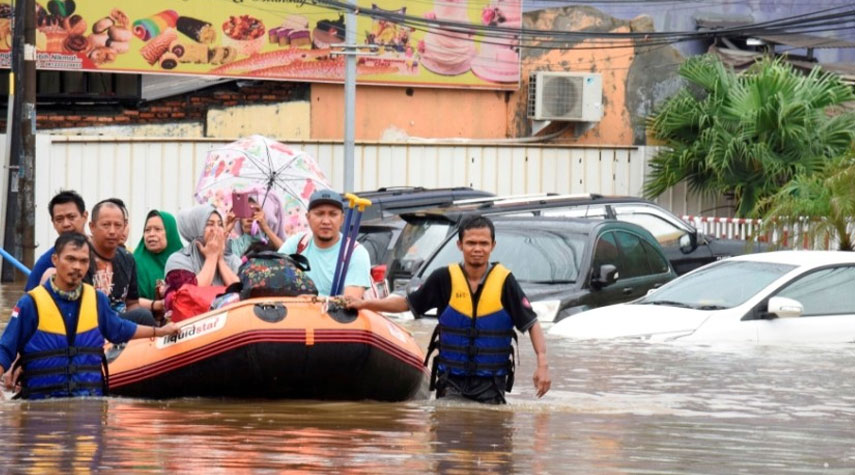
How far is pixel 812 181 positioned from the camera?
20.9 m

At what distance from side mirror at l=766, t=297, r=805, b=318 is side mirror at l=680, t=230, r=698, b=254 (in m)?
5.44

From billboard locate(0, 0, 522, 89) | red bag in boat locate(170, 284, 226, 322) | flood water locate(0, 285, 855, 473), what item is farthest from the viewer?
billboard locate(0, 0, 522, 89)

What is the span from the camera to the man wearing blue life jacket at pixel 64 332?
9.39m

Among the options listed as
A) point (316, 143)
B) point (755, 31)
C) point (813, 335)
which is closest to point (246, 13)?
point (316, 143)

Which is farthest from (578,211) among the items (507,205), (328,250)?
(328,250)

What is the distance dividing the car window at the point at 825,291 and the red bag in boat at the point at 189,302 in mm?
5553

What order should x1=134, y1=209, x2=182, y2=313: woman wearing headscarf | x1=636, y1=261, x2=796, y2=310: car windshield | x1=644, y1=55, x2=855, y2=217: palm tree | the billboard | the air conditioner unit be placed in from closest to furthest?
x1=134, y1=209, x2=182, y2=313: woman wearing headscarf
x1=636, y1=261, x2=796, y2=310: car windshield
the billboard
x1=644, y1=55, x2=855, y2=217: palm tree
the air conditioner unit

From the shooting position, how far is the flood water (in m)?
8.02

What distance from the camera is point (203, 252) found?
1118 centimetres

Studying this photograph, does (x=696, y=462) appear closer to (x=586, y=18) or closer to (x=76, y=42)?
(x=76, y=42)

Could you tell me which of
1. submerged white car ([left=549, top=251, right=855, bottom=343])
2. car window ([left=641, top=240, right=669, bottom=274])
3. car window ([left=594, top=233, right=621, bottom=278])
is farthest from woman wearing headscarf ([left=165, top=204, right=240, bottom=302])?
car window ([left=641, top=240, right=669, bottom=274])

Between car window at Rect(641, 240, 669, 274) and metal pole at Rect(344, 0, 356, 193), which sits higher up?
metal pole at Rect(344, 0, 356, 193)

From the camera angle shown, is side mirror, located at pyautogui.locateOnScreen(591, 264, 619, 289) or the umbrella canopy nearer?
side mirror, located at pyautogui.locateOnScreen(591, 264, 619, 289)

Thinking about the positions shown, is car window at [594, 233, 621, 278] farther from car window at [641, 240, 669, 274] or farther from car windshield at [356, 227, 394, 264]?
car windshield at [356, 227, 394, 264]
